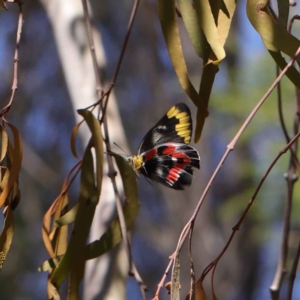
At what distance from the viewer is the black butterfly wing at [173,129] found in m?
0.80

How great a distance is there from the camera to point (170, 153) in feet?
2.56

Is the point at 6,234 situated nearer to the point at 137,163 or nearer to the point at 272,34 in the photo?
the point at 137,163

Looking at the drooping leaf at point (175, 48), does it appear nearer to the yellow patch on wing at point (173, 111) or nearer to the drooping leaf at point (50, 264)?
the yellow patch on wing at point (173, 111)

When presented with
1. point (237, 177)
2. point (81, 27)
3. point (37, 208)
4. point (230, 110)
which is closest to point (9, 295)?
point (37, 208)

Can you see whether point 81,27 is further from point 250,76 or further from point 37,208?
point 37,208

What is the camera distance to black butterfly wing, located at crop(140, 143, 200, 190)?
75 cm

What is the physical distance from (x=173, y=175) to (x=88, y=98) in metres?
0.57

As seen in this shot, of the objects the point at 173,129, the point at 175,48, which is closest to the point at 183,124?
the point at 173,129

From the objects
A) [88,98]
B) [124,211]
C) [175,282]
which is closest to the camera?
[175,282]

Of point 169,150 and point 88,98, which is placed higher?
point 88,98

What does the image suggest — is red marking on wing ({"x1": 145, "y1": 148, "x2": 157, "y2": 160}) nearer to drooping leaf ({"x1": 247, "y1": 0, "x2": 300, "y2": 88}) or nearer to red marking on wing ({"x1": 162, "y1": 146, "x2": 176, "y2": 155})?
red marking on wing ({"x1": 162, "y1": 146, "x2": 176, "y2": 155})

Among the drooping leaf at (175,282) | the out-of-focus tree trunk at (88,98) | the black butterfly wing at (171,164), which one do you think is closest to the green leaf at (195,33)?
the black butterfly wing at (171,164)

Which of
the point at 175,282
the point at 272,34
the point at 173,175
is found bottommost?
the point at 175,282

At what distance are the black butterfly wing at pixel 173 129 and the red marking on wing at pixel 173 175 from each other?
5cm
